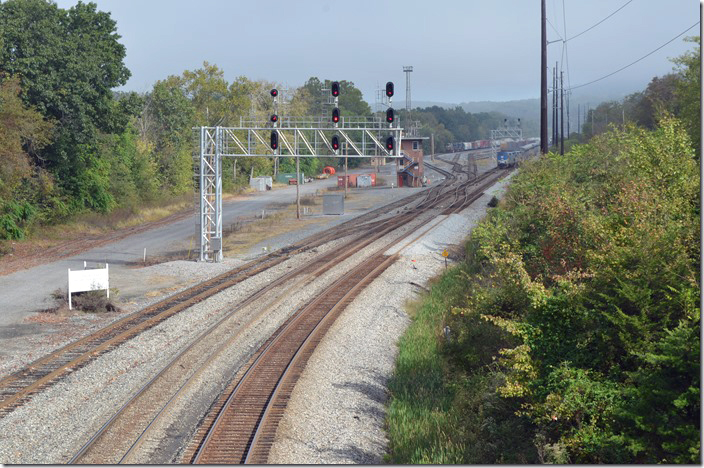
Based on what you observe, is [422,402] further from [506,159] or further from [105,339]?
[506,159]

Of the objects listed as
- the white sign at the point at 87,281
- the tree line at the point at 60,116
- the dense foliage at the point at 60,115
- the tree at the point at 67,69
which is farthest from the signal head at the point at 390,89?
the tree at the point at 67,69

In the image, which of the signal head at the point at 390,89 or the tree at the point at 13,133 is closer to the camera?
the signal head at the point at 390,89

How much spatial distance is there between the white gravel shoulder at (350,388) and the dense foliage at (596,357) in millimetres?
622

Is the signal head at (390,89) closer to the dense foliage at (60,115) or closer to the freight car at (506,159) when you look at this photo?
the dense foliage at (60,115)

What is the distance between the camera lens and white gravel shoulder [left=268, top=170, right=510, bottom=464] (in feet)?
40.9

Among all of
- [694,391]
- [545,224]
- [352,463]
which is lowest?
[352,463]

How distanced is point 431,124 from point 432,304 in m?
168

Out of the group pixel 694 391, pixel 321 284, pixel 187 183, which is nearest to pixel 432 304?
pixel 321 284

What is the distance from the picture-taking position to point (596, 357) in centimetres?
1112

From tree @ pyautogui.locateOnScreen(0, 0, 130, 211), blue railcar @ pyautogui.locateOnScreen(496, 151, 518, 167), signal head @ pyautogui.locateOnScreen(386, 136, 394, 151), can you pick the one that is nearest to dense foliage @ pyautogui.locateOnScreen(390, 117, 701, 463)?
signal head @ pyautogui.locateOnScreen(386, 136, 394, 151)

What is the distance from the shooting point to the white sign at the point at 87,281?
24516mm

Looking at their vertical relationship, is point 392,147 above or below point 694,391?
above

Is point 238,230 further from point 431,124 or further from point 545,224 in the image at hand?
point 431,124

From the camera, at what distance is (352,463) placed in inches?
468
